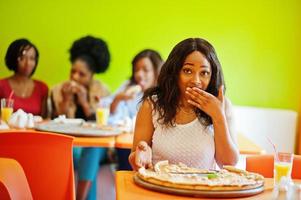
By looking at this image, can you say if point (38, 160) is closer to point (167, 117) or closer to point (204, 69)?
point (167, 117)

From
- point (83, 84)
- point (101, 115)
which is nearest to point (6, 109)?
point (101, 115)

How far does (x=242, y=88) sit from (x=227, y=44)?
398 mm

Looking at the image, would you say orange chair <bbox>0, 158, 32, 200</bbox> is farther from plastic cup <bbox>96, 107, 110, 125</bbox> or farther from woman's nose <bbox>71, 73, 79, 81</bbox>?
woman's nose <bbox>71, 73, 79, 81</bbox>

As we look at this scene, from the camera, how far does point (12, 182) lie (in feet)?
5.35

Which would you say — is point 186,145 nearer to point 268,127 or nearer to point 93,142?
point 93,142

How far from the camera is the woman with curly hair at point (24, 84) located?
361 centimetres

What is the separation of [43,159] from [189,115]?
641mm

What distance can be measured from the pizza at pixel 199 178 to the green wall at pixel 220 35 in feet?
8.82

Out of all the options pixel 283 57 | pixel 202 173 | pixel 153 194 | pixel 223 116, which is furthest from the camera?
pixel 283 57

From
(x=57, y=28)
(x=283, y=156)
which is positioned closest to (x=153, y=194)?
(x=283, y=156)

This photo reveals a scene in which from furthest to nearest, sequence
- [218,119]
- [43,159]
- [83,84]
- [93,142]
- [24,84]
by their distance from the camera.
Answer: [83,84], [24,84], [93,142], [43,159], [218,119]

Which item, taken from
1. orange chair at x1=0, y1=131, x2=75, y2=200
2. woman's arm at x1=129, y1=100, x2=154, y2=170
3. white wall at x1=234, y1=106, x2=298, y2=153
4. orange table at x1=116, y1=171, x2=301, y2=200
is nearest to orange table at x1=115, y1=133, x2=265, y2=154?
orange chair at x1=0, y1=131, x2=75, y2=200

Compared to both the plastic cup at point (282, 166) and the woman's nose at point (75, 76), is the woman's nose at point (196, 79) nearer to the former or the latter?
the plastic cup at point (282, 166)

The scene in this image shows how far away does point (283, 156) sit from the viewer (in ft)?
5.71
